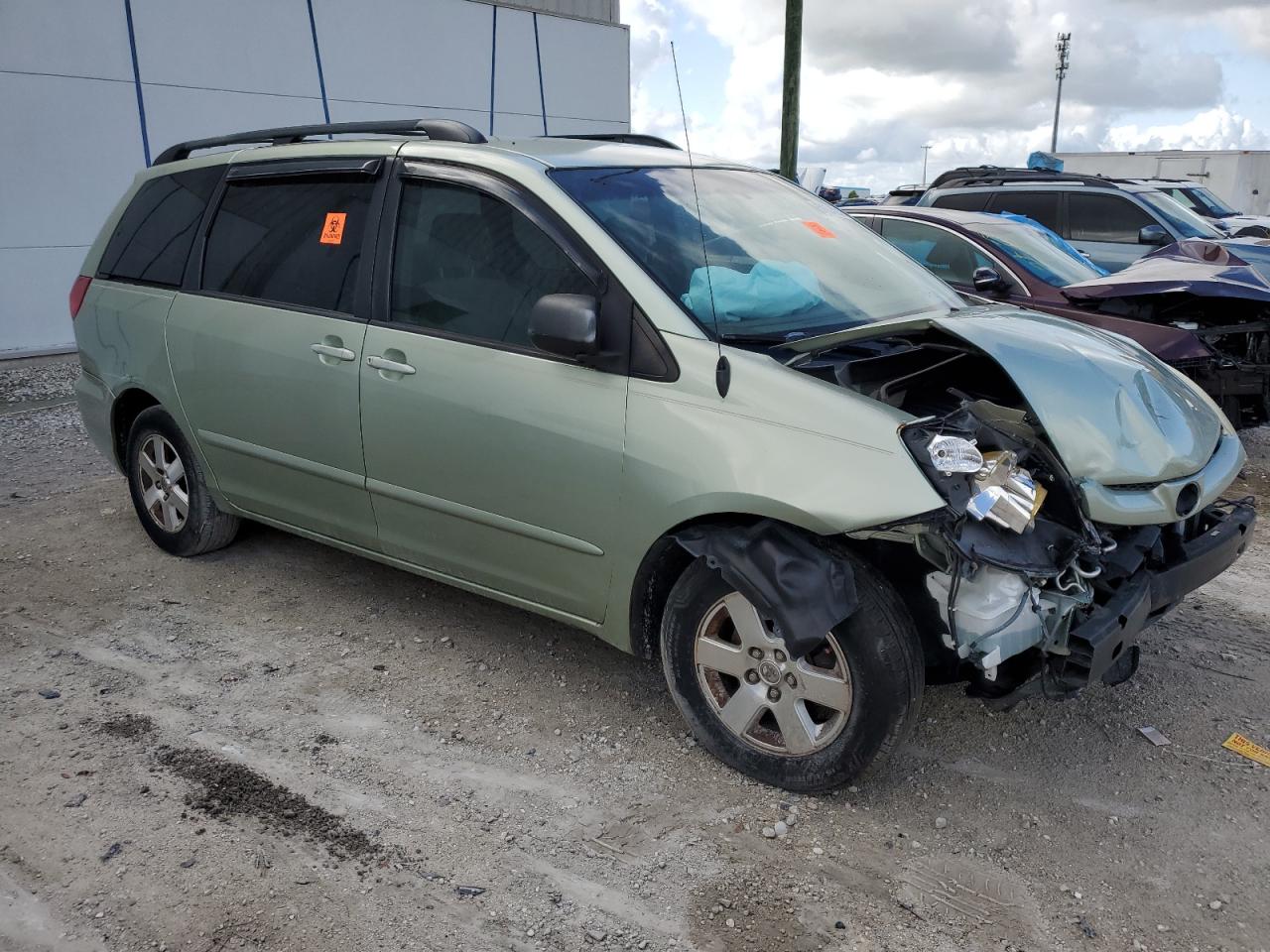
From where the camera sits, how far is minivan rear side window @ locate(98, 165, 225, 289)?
456 cm

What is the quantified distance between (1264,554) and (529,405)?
395 centimetres

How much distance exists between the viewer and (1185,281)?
20.9 feet

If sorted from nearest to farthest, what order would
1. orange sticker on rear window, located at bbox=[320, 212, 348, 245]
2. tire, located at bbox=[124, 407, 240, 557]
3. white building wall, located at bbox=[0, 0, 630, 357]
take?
1. orange sticker on rear window, located at bbox=[320, 212, 348, 245]
2. tire, located at bbox=[124, 407, 240, 557]
3. white building wall, located at bbox=[0, 0, 630, 357]

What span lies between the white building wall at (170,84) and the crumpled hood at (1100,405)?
386 inches

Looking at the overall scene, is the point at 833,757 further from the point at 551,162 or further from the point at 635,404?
the point at 551,162

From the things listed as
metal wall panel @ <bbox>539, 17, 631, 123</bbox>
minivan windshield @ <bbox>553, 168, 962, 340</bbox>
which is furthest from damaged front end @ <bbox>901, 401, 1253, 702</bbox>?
metal wall panel @ <bbox>539, 17, 631, 123</bbox>

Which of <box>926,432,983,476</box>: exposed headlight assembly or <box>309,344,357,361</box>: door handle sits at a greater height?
<box>309,344,357,361</box>: door handle

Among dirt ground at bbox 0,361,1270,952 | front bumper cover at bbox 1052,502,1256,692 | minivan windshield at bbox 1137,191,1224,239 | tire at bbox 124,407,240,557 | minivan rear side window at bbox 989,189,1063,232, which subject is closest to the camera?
dirt ground at bbox 0,361,1270,952

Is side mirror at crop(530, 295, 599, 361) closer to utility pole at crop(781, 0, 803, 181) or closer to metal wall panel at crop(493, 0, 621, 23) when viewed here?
utility pole at crop(781, 0, 803, 181)

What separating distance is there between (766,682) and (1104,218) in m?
9.51

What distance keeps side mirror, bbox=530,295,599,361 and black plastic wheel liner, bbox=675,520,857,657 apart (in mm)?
687

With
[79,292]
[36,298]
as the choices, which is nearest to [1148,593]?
[79,292]

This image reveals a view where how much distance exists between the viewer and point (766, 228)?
12.4 feet

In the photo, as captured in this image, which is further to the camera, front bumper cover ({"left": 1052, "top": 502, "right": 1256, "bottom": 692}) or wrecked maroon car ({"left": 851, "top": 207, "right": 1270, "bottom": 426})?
wrecked maroon car ({"left": 851, "top": 207, "right": 1270, "bottom": 426})
